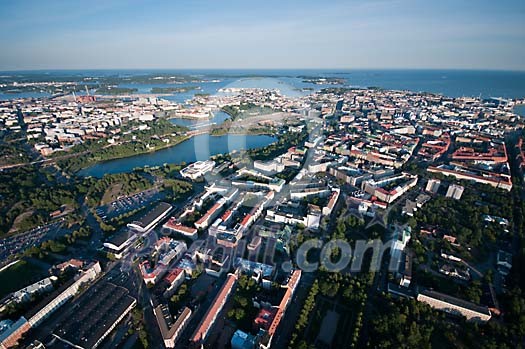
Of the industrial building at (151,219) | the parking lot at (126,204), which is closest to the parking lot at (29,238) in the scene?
the parking lot at (126,204)

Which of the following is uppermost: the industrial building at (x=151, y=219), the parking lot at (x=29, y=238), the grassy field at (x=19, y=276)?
the industrial building at (x=151, y=219)

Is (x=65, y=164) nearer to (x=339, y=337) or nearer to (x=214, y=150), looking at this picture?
(x=214, y=150)

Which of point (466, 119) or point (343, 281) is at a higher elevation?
point (466, 119)

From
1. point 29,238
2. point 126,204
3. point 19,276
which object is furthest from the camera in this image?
point 126,204

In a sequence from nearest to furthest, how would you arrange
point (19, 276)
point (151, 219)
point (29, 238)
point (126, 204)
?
point (19, 276) < point (29, 238) < point (151, 219) < point (126, 204)

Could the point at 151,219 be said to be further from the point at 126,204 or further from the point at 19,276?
the point at 19,276

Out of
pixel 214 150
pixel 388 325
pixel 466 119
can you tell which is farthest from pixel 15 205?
pixel 466 119

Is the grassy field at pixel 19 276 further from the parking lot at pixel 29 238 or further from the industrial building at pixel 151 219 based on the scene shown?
the industrial building at pixel 151 219

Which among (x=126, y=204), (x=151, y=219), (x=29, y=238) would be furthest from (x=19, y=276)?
(x=126, y=204)
